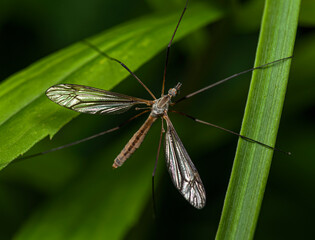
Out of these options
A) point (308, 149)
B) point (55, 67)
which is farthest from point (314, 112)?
point (55, 67)

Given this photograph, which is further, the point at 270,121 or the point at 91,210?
the point at 91,210

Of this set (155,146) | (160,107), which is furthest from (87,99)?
(155,146)

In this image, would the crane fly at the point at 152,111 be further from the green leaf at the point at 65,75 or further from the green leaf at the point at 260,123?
the green leaf at the point at 260,123

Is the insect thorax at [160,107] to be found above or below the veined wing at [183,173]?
above

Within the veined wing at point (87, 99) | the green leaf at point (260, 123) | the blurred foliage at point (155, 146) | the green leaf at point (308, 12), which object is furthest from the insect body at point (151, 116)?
the green leaf at point (308, 12)

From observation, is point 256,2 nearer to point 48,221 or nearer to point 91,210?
point 91,210

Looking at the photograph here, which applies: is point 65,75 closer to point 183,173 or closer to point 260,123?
point 183,173
